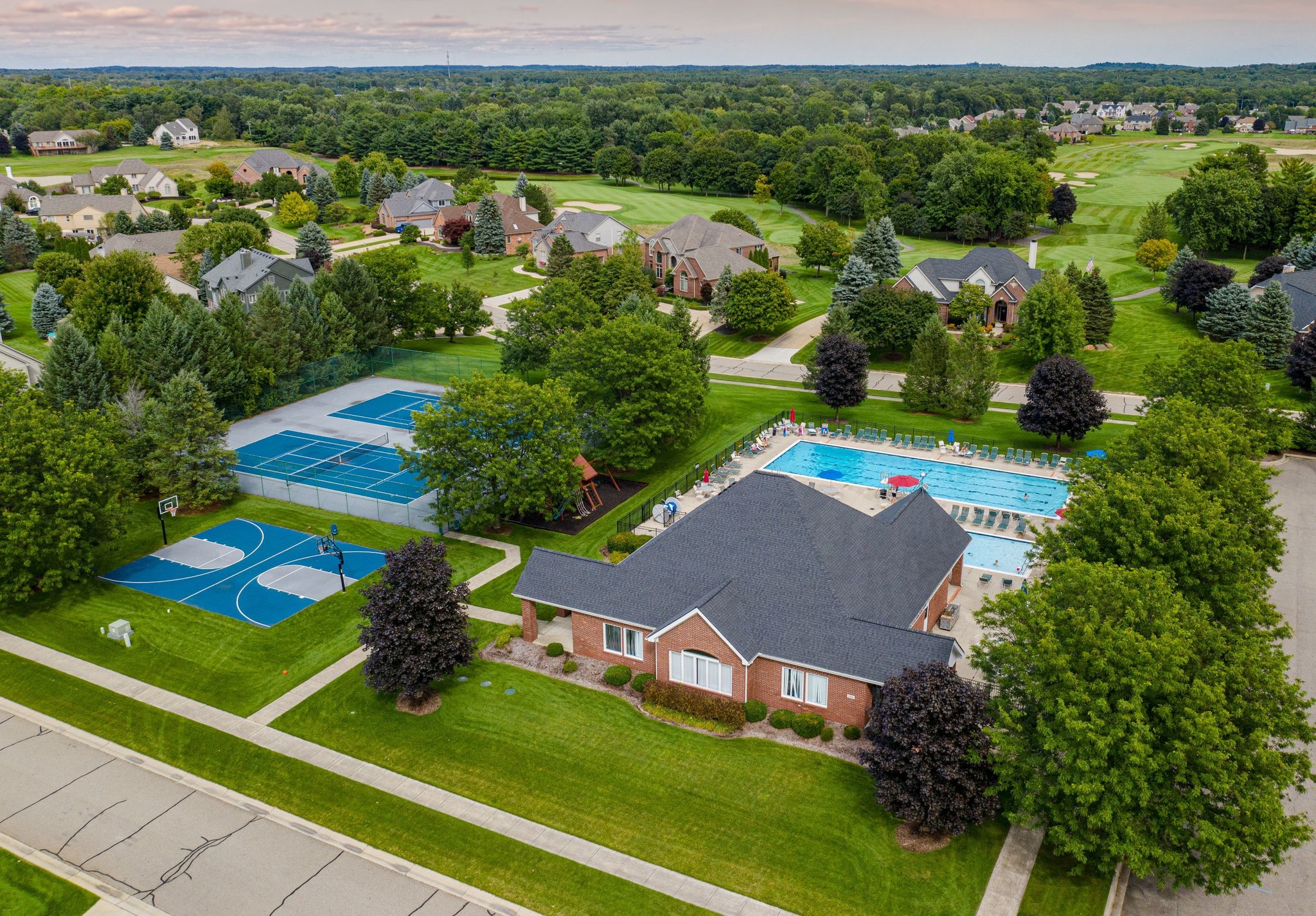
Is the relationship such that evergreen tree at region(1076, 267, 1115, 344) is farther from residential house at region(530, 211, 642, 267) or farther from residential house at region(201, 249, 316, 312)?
residential house at region(201, 249, 316, 312)

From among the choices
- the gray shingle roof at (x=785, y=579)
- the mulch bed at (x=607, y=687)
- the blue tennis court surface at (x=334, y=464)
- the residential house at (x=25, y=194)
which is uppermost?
the residential house at (x=25, y=194)

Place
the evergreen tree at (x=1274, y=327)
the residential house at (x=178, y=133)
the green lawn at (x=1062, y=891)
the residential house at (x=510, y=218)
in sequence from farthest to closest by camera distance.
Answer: the residential house at (x=178, y=133), the residential house at (x=510, y=218), the evergreen tree at (x=1274, y=327), the green lawn at (x=1062, y=891)

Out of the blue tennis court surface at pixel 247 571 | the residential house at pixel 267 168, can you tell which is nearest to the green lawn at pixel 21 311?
the blue tennis court surface at pixel 247 571

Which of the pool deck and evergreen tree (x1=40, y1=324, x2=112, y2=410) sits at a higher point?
evergreen tree (x1=40, y1=324, x2=112, y2=410)

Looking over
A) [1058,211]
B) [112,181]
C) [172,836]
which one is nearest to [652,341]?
[172,836]

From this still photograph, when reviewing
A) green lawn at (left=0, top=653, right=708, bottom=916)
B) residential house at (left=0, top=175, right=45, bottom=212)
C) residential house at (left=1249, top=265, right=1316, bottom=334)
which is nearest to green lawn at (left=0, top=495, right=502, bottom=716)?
green lawn at (left=0, top=653, right=708, bottom=916)

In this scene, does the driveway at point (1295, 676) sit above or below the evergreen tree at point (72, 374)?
below

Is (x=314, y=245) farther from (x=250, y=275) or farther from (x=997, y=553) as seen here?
(x=997, y=553)

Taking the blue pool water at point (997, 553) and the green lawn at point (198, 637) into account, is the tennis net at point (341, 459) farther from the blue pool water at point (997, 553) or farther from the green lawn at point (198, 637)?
the blue pool water at point (997, 553)
